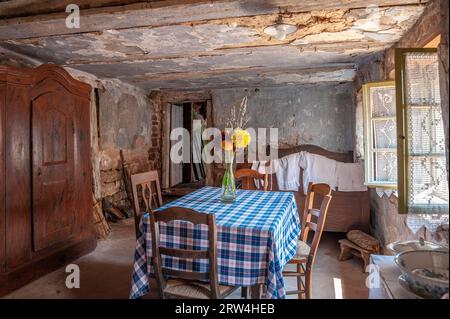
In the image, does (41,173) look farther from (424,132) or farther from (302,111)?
(302,111)

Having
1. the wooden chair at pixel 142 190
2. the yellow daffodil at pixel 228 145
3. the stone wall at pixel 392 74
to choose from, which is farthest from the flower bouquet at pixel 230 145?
the stone wall at pixel 392 74

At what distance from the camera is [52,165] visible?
118 inches

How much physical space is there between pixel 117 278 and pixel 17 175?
4.39 feet

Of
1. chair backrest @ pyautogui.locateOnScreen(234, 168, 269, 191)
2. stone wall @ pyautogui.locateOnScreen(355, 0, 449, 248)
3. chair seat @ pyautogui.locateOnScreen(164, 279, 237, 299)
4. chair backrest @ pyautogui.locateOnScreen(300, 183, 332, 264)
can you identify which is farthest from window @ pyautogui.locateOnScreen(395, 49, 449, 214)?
chair backrest @ pyautogui.locateOnScreen(234, 168, 269, 191)

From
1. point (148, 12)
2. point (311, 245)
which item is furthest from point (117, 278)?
point (148, 12)

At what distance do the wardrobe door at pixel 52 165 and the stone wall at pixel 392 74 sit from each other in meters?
3.28

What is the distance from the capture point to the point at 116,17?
7.57ft

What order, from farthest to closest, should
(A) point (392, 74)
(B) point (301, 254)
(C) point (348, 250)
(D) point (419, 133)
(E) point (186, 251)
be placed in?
(C) point (348, 250) → (A) point (392, 74) → (B) point (301, 254) → (D) point (419, 133) → (E) point (186, 251)

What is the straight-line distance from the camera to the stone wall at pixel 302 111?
5.54 m

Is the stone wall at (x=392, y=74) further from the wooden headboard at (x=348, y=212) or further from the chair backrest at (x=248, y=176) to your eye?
the chair backrest at (x=248, y=176)

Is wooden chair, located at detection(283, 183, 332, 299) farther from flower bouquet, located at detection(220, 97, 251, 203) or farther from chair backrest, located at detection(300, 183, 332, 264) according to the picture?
flower bouquet, located at detection(220, 97, 251, 203)

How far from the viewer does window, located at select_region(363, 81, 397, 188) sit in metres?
2.90

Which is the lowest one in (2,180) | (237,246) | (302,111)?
(237,246)

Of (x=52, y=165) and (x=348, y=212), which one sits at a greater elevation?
(x=52, y=165)
